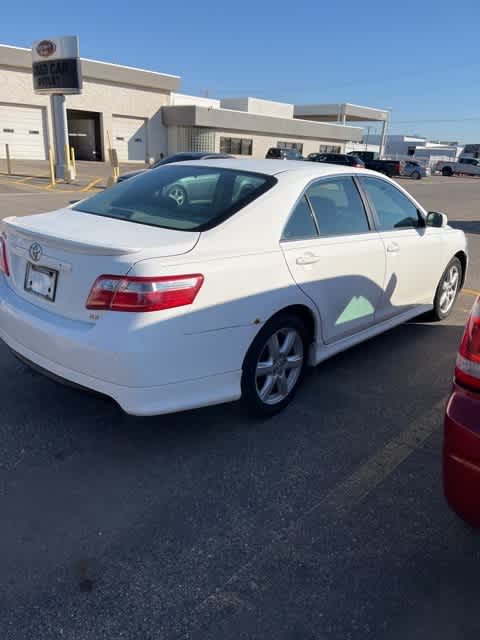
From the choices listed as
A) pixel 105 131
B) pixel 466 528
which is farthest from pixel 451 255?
pixel 105 131

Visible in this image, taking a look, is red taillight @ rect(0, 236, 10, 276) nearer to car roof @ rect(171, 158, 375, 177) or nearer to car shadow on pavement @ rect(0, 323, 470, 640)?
car shadow on pavement @ rect(0, 323, 470, 640)

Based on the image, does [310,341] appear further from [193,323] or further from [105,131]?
[105,131]

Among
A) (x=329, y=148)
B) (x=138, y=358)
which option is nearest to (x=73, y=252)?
(x=138, y=358)

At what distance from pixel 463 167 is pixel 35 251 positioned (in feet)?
178

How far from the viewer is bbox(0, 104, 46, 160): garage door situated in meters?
29.6

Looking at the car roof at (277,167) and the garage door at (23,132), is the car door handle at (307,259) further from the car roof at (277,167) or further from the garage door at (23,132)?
the garage door at (23,132)

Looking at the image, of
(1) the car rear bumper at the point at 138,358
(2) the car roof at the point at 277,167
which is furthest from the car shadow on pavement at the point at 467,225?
(1) the car rear bumper at the point at 138,358

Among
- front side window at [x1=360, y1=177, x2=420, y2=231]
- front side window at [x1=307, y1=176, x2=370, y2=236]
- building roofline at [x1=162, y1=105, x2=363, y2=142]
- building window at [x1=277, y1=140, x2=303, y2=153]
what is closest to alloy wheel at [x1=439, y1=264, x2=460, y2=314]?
front side window at [x1=360, y1=177, x2=420, y2=231]

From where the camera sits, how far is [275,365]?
11.3 feet

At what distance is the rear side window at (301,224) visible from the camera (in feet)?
11.2

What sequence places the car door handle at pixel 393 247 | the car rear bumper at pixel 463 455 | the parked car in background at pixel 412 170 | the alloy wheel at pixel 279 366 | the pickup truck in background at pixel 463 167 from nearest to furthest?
the car rear bumper at pixel 463 455, the alloy wheel at pixel 279 366, the car door handle at pixel 393 247, the parked car in background at pixel 412 170, the pickup truck in background at pixel 463 167

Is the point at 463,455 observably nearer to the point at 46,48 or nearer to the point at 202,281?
the point at 202,281

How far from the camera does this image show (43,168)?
1075 inches

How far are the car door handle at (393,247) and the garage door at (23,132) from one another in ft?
100
